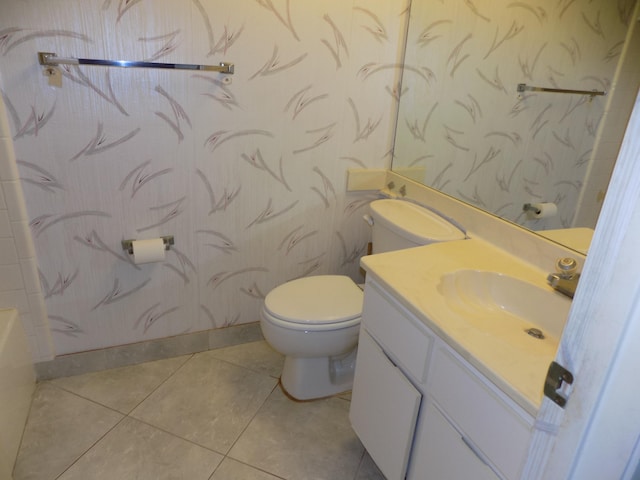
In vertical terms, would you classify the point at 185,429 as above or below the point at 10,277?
below

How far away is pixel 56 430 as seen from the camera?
170cm

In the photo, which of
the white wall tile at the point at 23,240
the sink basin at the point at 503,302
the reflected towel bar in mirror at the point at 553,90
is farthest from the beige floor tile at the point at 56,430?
the reflected towel bar in mirror at the point at 553,90

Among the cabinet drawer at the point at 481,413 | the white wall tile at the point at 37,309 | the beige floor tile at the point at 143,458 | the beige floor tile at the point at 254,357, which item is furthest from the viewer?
the beige floor tile at the point at 254,357

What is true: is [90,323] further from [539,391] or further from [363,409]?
[539,391]

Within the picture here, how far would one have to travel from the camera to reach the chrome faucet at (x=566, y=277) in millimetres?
1191

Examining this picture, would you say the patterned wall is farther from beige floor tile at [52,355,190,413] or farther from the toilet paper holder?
beige floor tile at [52,355,190,413]

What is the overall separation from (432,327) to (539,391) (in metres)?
0.30

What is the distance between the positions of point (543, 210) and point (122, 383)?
1.85 meters

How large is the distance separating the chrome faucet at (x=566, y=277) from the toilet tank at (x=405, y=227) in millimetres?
466

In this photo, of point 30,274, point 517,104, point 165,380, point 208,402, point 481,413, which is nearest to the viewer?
point 481,413

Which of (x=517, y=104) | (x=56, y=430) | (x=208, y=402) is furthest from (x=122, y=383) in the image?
(x=517, y=104)

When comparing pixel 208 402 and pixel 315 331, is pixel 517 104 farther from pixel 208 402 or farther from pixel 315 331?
pixel 208 402

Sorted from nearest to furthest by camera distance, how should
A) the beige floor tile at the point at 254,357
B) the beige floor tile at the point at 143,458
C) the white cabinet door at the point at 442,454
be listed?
the white cabinet door at the point at 442,454 < the beige floor tile at the point at 143,458 < the beige floor tile at the point at 254,357

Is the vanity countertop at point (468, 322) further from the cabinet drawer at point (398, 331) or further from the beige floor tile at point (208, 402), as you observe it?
the beige floor tile at point (208, 402)
